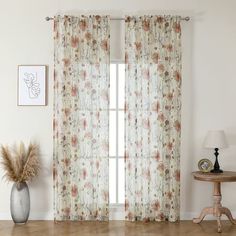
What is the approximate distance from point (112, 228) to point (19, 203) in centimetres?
127

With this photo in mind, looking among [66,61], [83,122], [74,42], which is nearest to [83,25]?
[74,42]

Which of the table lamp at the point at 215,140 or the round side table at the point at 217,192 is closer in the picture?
the round side table at the point at 217,192

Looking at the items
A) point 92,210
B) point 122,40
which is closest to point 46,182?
point 92,210

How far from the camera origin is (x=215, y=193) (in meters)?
6.13

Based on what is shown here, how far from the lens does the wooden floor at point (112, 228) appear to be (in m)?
5.72

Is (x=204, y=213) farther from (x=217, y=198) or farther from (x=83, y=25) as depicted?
(x=83, y=25)

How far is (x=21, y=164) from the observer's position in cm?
630

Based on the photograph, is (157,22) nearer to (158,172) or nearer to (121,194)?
(158,172)

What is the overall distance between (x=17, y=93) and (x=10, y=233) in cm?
193

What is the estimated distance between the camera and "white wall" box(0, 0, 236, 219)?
6.54 metres

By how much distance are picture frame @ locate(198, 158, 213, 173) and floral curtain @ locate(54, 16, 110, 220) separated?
1.25 m

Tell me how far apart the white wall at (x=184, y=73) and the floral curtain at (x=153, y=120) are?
0.20 meters

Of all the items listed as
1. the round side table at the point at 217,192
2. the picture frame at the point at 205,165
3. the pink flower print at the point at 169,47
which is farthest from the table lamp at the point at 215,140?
the pink flower print at the point at 169,47

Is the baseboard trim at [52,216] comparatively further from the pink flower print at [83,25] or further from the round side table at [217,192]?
the pink flower print at [83,25]
